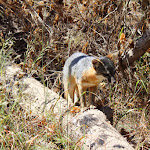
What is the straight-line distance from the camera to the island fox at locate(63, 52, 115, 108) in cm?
334

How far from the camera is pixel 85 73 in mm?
3494

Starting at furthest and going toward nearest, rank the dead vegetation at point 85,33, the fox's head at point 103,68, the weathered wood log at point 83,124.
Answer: the dead vegetation at point 85,33 → the fox's head at point 103,68 → the weathered wood log at point 83,124

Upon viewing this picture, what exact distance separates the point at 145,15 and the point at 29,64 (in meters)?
2.57

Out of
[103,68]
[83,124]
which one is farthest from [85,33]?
[83,124]

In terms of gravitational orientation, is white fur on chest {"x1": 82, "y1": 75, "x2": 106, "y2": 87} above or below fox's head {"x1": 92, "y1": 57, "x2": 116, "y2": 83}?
below

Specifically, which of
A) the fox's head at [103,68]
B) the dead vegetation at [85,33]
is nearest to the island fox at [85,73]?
the fox's head at [103,68]

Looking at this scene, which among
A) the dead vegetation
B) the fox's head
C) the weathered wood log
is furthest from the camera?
the dead vegetation

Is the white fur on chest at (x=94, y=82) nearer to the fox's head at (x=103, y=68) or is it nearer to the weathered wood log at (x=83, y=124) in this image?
the fox's head at (x=103, y=68)

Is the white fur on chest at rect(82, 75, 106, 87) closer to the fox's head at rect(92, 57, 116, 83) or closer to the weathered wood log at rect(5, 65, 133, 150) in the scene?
the fox's head at rect(92, 57, 116, 83)

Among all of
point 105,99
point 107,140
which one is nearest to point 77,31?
point 105,99

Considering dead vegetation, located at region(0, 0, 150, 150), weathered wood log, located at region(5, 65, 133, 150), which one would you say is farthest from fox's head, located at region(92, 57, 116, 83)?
dead vegetation, located at region(0, 0, 150, 150)

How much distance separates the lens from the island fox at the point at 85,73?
11.0ft

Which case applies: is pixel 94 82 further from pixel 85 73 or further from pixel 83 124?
pixel 83 124

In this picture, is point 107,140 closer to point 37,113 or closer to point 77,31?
point 37,113
